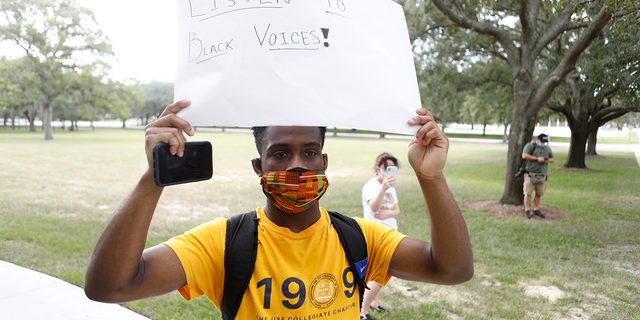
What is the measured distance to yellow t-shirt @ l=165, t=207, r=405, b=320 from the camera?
159 cm

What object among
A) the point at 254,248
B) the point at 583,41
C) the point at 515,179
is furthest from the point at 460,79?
the point at 254,248

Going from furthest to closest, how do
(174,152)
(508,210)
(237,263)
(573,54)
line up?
(508,210) < (573,54) < (237,263) < (174,152)

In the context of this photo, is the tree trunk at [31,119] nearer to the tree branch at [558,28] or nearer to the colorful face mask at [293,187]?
the tree branch at [558,28]

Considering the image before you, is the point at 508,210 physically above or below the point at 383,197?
below

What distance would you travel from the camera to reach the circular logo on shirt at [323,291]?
1621 millimetres

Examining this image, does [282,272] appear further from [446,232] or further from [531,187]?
[531,187]

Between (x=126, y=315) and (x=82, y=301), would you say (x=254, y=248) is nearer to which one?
(x=126, y=315)

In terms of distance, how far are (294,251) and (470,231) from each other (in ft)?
23.3

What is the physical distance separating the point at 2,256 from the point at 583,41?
11.1 meters

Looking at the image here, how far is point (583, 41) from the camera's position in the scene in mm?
8070

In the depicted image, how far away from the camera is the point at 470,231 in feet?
26.1

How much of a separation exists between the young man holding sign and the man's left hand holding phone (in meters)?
0.02

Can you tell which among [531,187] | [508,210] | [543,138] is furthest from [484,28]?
[508,210]

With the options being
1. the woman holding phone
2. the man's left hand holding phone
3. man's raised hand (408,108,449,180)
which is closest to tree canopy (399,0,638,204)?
the woman holding phone
